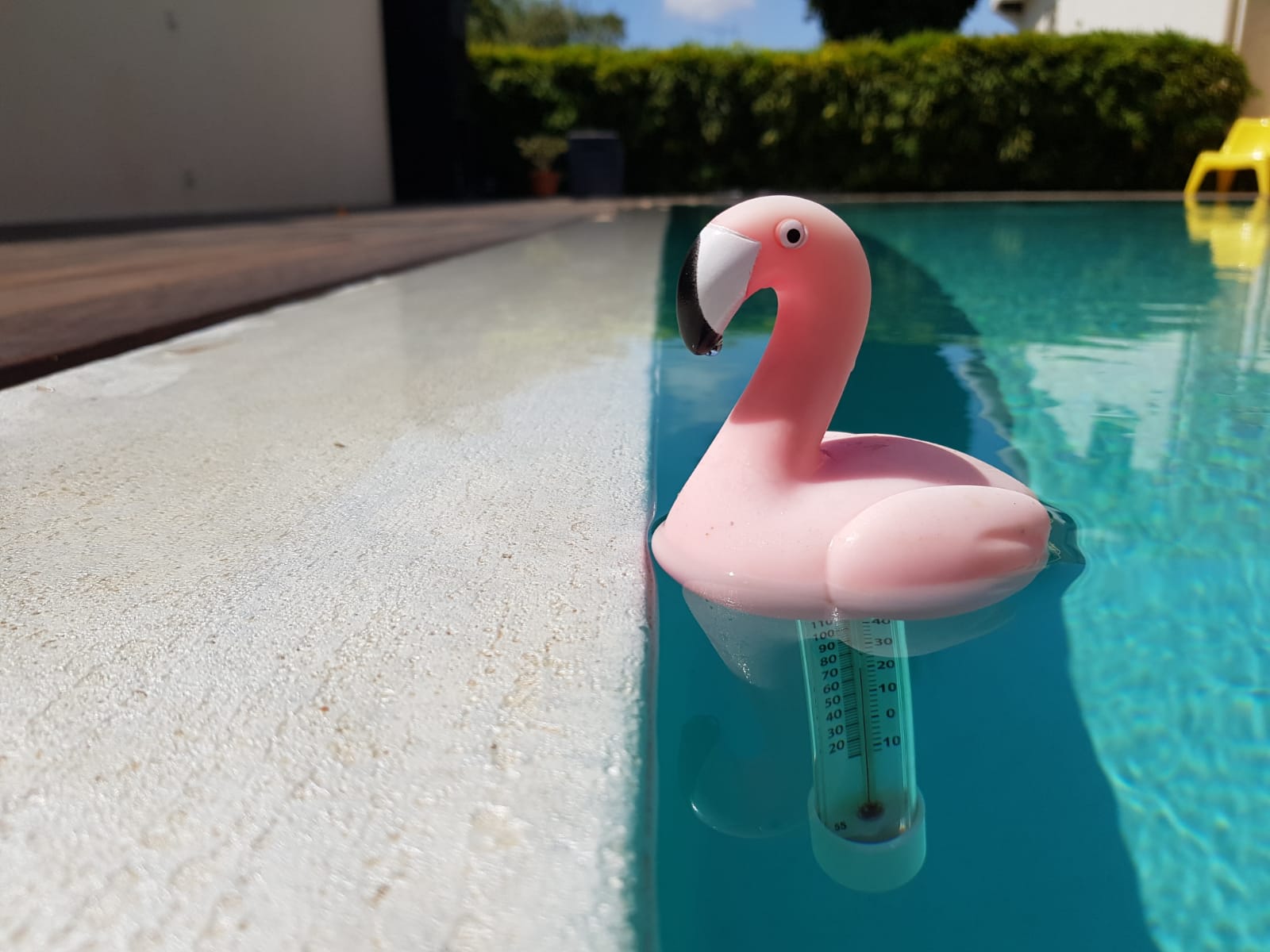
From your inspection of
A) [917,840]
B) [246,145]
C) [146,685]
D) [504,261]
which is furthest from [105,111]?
[917,840]

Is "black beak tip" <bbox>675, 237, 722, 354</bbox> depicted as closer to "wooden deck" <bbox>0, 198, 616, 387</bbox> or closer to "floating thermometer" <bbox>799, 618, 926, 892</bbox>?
"floating thermometer" <bbox>799, 618, 926, 892</bbox>

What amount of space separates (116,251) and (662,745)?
7124 millimetres

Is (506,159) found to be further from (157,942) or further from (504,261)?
(157,942)

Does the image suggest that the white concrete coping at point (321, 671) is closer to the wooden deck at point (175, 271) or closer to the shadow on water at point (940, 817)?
the shadow on water at point (940, 817)

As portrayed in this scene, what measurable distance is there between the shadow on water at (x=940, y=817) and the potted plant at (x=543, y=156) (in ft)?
50.7

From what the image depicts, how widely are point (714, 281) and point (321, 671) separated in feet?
2.80

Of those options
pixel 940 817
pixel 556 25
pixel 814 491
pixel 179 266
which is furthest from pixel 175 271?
pixel 556 25

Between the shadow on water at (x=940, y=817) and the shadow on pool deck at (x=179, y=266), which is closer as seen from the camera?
the shadow on water at (x=940, y=817)

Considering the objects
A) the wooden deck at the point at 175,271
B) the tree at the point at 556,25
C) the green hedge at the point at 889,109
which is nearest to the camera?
the wooden deck at the point at 175,271

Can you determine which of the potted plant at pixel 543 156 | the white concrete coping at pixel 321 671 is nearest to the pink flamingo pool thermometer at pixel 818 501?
the white concrete coping at pixel 321 671

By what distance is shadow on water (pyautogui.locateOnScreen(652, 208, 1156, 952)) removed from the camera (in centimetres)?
101

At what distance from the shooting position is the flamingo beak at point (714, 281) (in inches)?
60.7

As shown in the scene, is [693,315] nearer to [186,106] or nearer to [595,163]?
[186,106]

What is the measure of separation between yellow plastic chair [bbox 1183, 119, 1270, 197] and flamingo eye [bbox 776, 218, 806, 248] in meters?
14.6
